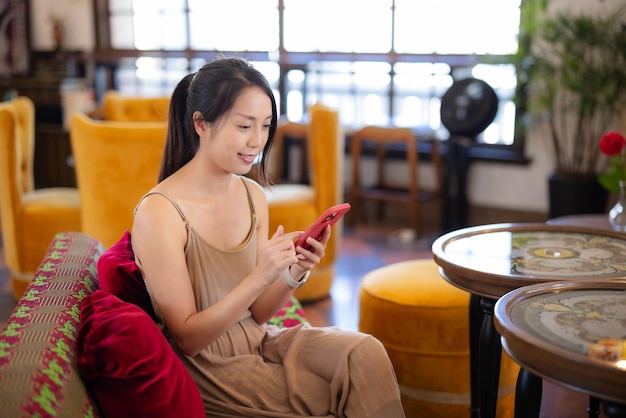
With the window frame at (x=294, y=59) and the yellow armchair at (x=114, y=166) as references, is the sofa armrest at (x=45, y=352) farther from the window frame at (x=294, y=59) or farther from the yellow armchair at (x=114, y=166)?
the window frame at (x=294, y=59)

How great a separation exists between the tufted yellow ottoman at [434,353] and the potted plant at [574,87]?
258 centimetres

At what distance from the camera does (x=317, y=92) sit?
6.60m

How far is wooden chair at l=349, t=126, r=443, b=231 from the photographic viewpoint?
5535mm

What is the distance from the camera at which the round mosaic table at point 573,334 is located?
49.0 inches

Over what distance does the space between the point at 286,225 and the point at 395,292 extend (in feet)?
4.61

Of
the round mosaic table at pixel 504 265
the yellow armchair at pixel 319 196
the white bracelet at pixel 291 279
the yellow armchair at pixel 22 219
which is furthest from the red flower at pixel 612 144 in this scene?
the yellow armchair at pixel 22 219

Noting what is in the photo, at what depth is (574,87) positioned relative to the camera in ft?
15.3

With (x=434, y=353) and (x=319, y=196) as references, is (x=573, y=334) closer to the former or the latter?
(x=434, y=353)

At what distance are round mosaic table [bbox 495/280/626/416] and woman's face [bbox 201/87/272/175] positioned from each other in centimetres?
65

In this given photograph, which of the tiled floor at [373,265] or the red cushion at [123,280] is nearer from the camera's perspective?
the red cushion at [123,280]

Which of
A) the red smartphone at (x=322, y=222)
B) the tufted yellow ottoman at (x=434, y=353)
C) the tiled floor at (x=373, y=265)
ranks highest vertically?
the red smartphone at (x=322, y=222)

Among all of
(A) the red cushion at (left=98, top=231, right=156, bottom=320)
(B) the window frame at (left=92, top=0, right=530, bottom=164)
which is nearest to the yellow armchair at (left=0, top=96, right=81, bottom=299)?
(B) the window frame at (left=92, top=0, right=530, bottom=164)

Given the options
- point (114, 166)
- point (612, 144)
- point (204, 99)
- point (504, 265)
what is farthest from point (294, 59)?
point (204, 99)

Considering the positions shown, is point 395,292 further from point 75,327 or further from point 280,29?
point 280,29
